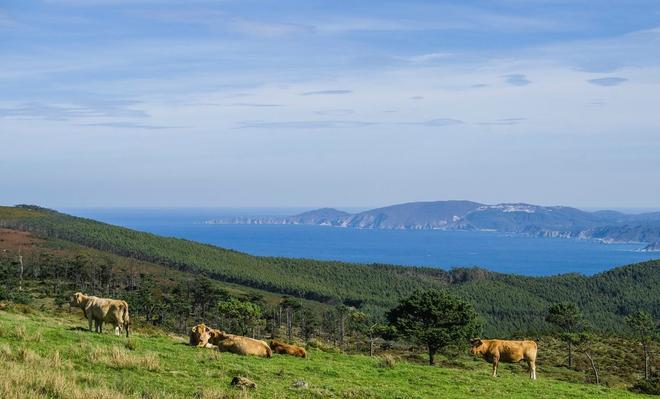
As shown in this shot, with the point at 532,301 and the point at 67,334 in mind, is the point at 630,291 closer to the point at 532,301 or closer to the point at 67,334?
the point at 532,301

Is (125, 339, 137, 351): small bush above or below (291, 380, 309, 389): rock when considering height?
above

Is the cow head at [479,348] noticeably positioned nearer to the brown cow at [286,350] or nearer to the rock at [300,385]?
the brown cow at [286,350]

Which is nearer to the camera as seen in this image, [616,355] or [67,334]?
[67,334]

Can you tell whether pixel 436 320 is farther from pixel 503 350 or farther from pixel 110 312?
pixel 110 312

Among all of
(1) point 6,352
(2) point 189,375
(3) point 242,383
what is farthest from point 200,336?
(1) point 6,352

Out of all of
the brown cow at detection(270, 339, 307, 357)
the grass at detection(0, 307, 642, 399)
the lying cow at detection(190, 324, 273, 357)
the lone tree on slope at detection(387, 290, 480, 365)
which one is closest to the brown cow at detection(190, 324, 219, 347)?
the lying cow at detection(190, 324, 273, 357)

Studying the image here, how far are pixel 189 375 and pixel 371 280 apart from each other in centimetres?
15838

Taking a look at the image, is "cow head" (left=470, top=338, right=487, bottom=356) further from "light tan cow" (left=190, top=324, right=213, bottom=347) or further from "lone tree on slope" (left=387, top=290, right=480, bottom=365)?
"lone tree on slope" (left=387, top=290, right=480, bottom=365)

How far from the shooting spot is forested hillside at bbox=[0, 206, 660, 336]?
146250 mm

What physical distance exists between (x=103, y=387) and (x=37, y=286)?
8173 cm

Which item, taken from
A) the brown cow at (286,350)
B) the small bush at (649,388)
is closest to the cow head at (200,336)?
the brown cow at (286,350)

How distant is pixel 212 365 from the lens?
14555 mm

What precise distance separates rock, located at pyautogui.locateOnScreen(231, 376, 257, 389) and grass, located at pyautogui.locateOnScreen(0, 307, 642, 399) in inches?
6.1

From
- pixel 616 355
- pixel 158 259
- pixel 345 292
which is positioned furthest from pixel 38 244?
pixel 616 355
